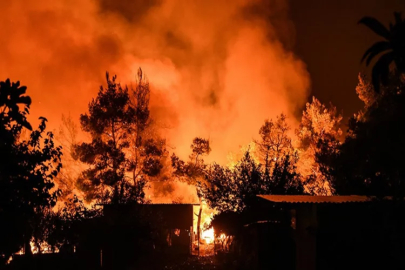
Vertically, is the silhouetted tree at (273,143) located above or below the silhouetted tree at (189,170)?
above

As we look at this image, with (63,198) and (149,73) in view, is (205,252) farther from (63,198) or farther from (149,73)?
(149,73)

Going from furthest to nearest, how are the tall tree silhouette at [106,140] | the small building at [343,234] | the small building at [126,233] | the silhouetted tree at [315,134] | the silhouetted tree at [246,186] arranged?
1. the silhouetted tree at [315,134]
2. the tall tree silhouette at [106,140]
3. the silhouetted tree at [246,186]
4. the small building at [126,233]
5. the small building at [343,234]

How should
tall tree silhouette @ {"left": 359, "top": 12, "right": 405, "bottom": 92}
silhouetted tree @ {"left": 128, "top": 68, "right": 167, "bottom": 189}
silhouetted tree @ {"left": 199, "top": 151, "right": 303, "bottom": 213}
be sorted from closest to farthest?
tall tree silhouette @ {"left": 359, "top": 12, "right": 405, "bottom": 92} → silhouetted tree @ {"left": 199, "top": 151, "right": 303, "bottom": 213} → silhouetted tree @ {"left": 128, "top": 68, "right": 167, "bottom": 189}

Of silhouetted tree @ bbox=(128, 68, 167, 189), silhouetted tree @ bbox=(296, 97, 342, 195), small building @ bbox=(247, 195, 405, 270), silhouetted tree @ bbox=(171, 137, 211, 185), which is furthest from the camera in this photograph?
silhouetted tree @ bbox=(296, 97, 342, 195)

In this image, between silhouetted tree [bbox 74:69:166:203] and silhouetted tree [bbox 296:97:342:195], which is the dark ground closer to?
silhouetted tree [bbox 74:69:166:203]

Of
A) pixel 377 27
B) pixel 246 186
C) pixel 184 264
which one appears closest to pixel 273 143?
pixel 246 186

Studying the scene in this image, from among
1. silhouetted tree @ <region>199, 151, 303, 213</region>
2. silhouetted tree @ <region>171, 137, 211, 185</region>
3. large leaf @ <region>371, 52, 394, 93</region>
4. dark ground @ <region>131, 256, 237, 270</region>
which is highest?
large leaf @ <region>371, 52, 394, 93</region>

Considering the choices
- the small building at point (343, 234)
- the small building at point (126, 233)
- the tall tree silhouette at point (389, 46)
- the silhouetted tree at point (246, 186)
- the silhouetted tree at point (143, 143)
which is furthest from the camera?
the silhouetted tree at point (143, 143)

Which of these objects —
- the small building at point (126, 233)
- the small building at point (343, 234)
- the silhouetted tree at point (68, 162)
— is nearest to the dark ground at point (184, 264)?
the small building at point (126, 233)

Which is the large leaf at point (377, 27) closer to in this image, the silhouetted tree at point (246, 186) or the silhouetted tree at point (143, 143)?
the silhouetted tree at point (246, 186)

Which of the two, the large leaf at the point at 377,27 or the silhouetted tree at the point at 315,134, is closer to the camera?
the large leaf at the point at 377,27

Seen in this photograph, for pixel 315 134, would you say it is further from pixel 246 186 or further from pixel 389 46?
pixel 389 46

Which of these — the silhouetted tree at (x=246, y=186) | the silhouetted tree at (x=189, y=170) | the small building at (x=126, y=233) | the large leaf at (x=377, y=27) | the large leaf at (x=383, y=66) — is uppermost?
the large leaf at (x=377, y=27)

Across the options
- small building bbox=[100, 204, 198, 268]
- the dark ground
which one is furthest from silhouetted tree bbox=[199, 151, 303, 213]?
small building bbox=[100, 204, 198, 268]
